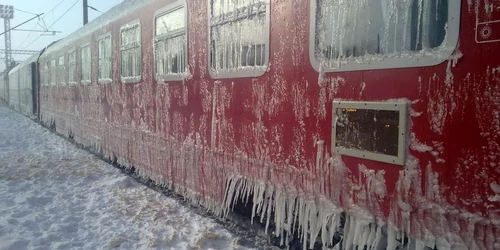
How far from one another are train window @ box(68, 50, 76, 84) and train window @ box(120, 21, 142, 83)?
402 cm

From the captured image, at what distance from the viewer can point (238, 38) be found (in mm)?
3189

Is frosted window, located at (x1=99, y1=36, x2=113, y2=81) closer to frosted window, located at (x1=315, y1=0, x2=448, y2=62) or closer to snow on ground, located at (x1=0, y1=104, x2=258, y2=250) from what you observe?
snow on ground, located at (x1=0, y1=104, x2=258, y2=250)

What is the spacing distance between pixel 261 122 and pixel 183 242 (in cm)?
147

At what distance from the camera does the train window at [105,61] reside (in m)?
6.55

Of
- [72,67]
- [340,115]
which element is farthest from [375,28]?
[72,67]

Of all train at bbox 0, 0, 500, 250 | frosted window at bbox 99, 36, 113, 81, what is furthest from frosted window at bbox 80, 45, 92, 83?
train at bbox 0, 0, 500, 250

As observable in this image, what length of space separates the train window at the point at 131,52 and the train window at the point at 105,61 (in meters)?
0.70

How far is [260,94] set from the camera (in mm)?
3004

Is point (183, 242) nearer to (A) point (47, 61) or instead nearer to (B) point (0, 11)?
(A) point (47, 61)

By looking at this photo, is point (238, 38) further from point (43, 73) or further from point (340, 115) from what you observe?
point (43, 73)

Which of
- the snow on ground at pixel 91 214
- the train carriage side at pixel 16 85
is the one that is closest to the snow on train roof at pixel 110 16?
the snow on ground at pixel 91 214

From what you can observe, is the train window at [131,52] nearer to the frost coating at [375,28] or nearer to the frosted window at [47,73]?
the frost coating at [375,28]

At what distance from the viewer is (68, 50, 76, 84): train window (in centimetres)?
926

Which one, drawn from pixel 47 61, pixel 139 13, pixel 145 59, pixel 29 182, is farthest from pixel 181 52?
pixel 47 61
